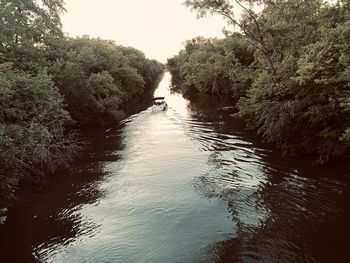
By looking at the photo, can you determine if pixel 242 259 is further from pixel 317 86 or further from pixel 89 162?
pixel 89 162

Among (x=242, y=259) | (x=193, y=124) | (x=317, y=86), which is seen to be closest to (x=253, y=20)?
(x=317, y=86)

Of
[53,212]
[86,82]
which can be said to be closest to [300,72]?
[53,212]

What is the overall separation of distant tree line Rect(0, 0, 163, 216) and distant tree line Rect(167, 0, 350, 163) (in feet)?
44.9

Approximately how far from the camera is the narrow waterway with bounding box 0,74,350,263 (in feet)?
51.1

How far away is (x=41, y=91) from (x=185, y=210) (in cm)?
1302

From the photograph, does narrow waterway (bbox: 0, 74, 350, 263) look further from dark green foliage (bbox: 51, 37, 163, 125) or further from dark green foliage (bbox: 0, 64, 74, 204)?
dark green foliage (bbox: 51, 37, 163, 125)

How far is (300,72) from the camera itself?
21156 millimetres

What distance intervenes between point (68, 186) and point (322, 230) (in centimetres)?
1548

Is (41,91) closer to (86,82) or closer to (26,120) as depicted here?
(26,120)

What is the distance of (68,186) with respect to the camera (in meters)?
23.8

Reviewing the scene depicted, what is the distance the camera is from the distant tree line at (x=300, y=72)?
20328mm

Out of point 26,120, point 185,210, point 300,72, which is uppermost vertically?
point 300,72

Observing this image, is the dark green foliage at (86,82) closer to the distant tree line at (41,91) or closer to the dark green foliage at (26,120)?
the distant tree line at (41,91)

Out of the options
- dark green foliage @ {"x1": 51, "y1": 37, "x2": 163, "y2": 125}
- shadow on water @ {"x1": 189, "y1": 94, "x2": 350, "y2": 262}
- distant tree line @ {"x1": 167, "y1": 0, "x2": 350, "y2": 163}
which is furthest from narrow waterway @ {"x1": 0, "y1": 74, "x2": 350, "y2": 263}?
dark green foliage @ {"x1": 51, "y1": 37, "x2": 163, "y2": 125}
